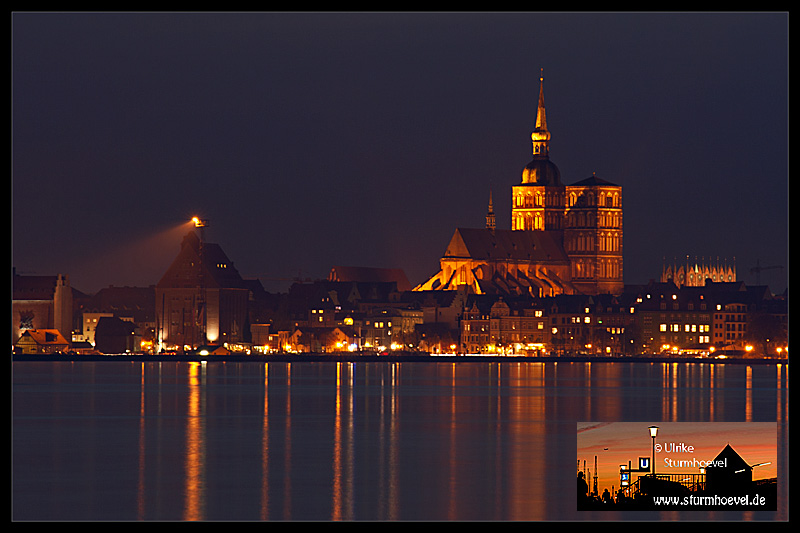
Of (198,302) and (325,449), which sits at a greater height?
(198,302)

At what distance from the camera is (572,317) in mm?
175500

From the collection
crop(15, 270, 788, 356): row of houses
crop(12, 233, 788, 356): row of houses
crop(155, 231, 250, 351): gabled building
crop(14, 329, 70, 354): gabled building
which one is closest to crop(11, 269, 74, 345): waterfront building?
crop(12, 233, 788, 356): row of houses

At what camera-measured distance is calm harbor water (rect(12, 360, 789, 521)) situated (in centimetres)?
3166

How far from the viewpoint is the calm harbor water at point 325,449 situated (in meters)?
31.7

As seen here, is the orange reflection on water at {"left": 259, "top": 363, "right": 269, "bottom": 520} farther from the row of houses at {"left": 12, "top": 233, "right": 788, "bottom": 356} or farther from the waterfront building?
the waterfront building

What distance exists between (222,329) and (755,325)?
60477mm

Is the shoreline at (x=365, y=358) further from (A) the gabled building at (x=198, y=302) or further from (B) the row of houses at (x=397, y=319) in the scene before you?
(A) the gabled building at (x=198, y=302)

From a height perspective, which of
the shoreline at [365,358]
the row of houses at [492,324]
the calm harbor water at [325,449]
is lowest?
the shoreline at [365,358]

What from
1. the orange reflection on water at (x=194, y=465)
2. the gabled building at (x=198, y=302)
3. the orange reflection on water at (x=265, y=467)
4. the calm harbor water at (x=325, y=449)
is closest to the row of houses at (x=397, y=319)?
the gabled building at (x=198, y=302)

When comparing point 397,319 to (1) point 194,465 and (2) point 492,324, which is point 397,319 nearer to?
(2) point 492,324

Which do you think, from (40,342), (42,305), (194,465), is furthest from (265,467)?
(42,305)

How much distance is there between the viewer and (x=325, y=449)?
4353 centimetres

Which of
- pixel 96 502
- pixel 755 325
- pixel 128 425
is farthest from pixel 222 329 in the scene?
pixel 96 502
